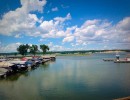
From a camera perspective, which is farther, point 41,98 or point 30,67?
point 30,67

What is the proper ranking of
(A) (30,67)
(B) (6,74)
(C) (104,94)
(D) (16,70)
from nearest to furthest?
(C) (104,94) < (B) (6,74) < (D) (16,70) < (A) (30,67)

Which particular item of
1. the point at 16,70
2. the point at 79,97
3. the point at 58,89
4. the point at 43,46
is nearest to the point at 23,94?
the point at 58,89

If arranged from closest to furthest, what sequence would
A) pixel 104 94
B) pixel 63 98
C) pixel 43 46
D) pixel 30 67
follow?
pixel 63 98 → pixel 104 94 → pixel 30 67 → pixel 43 46

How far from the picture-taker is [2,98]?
18172 millimetres

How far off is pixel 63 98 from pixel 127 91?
6.03 m

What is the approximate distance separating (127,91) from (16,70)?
2192 cm

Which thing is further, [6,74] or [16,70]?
[16,70]

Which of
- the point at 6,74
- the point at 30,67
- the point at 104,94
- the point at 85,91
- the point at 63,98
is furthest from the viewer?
the point at 30,67

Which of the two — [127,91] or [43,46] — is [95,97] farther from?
[43,46]

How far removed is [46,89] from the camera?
2122cm

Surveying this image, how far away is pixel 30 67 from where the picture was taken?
44906 mm

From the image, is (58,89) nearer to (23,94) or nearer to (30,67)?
(23,94)

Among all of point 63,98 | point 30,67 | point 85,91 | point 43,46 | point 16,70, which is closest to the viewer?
point 63,98

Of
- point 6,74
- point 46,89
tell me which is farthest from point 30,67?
point 46,89
